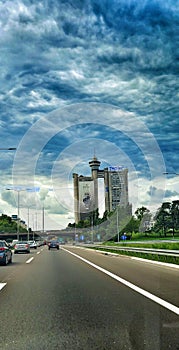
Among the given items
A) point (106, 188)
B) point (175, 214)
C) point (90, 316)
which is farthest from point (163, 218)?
point (90, 316)

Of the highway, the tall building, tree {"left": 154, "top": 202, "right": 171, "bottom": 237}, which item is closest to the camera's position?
the highway

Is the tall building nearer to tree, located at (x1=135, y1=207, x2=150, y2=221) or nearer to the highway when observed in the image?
tree, located at (x1=135, y1=207, x2=150, y2=221)

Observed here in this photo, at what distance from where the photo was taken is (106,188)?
122m

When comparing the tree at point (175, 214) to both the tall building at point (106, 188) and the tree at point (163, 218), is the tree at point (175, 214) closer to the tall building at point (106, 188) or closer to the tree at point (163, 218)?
the tree at point (163, 218)

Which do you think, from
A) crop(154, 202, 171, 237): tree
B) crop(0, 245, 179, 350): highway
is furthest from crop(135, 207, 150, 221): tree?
crop(0, 245, 179, 350): highway

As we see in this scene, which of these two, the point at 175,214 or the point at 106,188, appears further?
the point at 175,214

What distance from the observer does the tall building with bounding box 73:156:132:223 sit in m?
116

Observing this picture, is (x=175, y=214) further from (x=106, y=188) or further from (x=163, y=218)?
(x=106, y=188)

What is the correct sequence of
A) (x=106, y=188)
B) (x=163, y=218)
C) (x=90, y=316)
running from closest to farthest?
(x=90, y=316)
(x=106, y=188)
(x=163, y=218)

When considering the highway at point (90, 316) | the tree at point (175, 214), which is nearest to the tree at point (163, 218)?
the tree at point (175, 214)

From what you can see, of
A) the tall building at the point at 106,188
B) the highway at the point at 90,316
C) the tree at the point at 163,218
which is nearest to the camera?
the highway at the point at 90,316

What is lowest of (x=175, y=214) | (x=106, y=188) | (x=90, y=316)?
(x=90, y=316)

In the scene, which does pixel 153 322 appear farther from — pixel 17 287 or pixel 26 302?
pixel 17 287

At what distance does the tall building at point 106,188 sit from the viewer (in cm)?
11601
